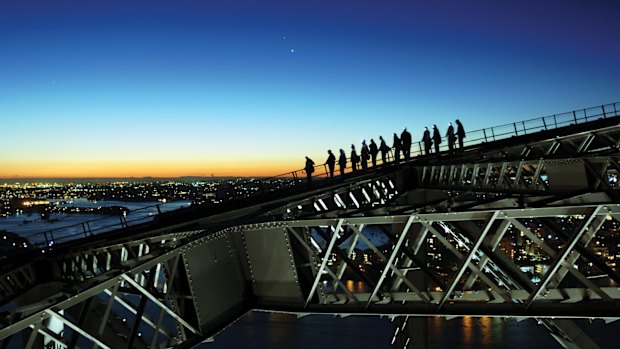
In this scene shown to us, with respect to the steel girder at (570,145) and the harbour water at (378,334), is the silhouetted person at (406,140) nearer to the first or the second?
the steel girder at (570,145)

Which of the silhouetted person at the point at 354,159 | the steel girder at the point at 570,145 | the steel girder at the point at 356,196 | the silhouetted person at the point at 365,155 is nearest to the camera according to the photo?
the steel girder at the point at 356,196

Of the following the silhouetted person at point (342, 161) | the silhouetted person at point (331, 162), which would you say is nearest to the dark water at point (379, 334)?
the silhouetted person at point (342, 161)

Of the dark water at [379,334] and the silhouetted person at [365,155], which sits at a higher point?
the silhouetted person at [365,155]

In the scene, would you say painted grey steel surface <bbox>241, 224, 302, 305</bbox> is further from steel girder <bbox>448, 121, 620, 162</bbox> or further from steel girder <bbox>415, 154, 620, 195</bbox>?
steel girder <bbox>448, 121, 620, 162</bbox>

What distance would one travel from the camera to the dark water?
7800 cm

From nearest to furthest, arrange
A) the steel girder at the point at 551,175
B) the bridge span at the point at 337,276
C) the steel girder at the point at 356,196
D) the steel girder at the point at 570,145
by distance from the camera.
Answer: the bridge span at the point at 337,276 → the steel girder at the point at 551,175 → the steel girder at the point at 356,196 → the steel girder at the point at 570,145

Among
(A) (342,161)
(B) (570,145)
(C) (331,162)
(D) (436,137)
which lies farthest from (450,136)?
(B) (570,145)

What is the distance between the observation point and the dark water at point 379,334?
3071 inches

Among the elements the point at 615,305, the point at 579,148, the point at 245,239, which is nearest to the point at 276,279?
the point at 245,239

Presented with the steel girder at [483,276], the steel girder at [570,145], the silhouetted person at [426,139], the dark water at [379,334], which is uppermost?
the silhouetted person at [426,139]

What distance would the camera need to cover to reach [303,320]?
99.1 m

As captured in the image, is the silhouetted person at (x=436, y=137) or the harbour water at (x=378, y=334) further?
the harbour water at (x=378, y=334)

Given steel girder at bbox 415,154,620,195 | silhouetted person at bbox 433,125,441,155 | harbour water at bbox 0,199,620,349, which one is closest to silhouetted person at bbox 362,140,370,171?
silhouetted person at bbox 433,125,441,155

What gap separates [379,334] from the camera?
278ft
